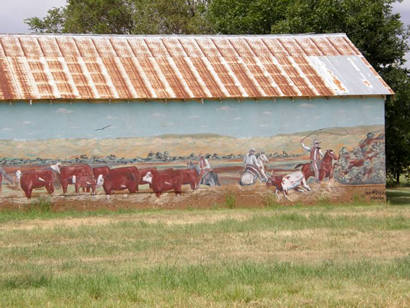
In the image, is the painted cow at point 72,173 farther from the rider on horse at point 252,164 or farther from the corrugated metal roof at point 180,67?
the rider on horse at point 252,164

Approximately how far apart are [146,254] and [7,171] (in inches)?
396

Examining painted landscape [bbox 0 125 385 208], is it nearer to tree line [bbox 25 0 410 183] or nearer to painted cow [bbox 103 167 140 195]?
painted cow [bbox 103 167 140 195]

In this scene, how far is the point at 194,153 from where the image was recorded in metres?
25.0

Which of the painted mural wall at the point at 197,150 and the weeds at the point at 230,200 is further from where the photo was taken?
the weeds at the point at 230,200

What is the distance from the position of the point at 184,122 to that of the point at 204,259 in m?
11.9

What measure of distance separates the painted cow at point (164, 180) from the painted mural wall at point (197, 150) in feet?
0.10

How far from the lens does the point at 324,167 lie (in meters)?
26.1

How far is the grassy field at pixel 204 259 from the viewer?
989 cm

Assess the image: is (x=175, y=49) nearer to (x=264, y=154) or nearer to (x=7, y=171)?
(x=264, y=154)

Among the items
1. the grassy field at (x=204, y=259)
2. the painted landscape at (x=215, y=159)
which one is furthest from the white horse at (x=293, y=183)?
the grassy field at (x=204, y=259)

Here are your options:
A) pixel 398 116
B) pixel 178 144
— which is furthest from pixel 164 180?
pixel 398 116

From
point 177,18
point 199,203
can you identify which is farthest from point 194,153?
point 177,18

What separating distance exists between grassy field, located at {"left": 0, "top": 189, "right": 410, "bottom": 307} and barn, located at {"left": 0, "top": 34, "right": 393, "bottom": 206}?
1.97 m

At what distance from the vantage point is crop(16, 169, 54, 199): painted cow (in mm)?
23188
